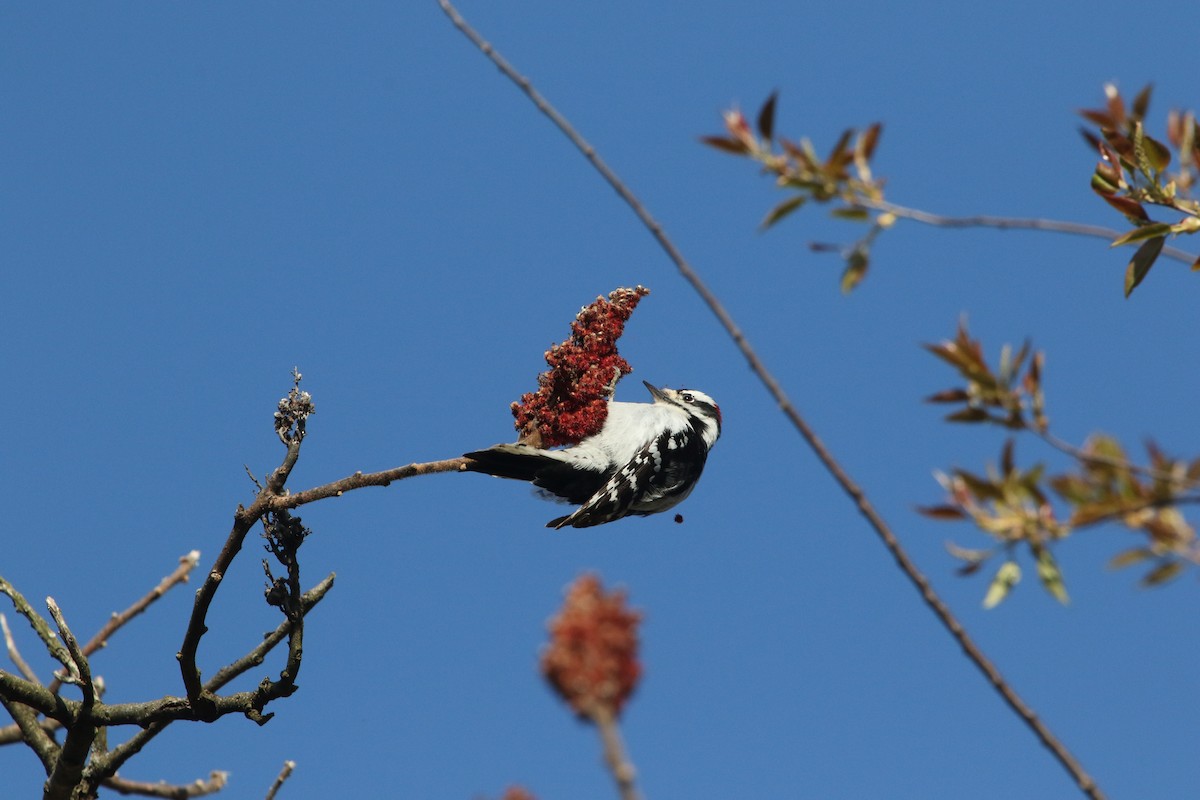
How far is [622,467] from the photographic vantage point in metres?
7.28

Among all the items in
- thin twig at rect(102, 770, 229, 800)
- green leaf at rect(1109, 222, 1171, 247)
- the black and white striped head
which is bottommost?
green leaf at rect(1109, 222, 1171, 247)

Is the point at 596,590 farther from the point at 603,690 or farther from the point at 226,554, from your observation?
the point at 226,554

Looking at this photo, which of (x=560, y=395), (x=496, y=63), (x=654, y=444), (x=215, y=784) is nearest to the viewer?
(x=496, y=63)

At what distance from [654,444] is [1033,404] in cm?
480

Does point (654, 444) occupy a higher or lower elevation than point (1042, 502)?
higher

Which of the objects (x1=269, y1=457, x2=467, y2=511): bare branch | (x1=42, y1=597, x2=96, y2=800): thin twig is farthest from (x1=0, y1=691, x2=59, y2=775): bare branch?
(x1=269, y1=457, x2=467, y2=511): bare branch

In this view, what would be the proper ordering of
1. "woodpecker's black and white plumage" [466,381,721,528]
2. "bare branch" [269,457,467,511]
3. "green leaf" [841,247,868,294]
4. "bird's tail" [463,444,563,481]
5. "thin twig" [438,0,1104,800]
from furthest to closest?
1. "woodpecker's black and white plumage" [466,381,721,528]
2. "bird's tail" [463,444,563,481]
3. "bare branch" [269,457,467,511]
4. "green leaf" [841,247,868,294]
5. "thin twig" [438,0,1104,800]

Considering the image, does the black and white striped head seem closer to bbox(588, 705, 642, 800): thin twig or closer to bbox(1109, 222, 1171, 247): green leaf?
bbox(1109, 222, 1171, 247): green leaf

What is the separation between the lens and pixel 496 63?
2883 mm

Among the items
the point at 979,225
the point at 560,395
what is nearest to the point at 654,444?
the point at 560,395

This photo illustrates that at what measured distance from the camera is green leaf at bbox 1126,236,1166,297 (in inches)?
143

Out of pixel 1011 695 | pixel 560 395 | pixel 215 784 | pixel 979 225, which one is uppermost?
pixel 560 395

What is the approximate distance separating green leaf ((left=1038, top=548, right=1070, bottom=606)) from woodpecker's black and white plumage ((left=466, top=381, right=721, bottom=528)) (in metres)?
4.02

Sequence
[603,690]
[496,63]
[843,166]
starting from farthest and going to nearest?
1. [843,166]
2. [496,63]
3. [603,690]
